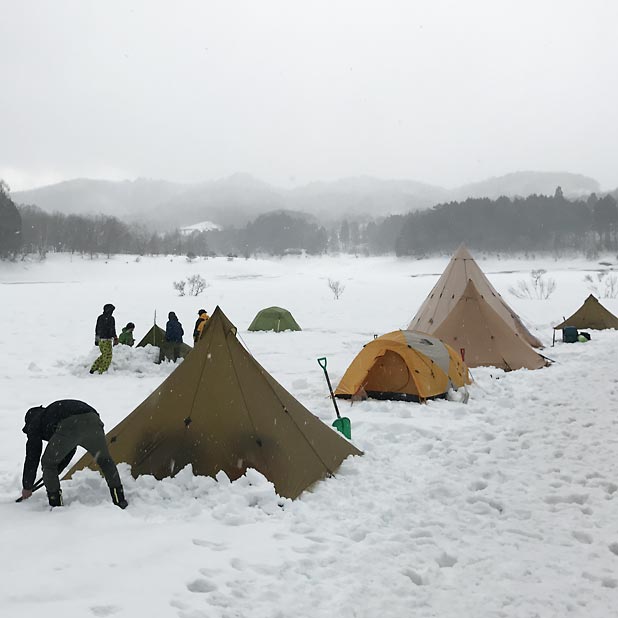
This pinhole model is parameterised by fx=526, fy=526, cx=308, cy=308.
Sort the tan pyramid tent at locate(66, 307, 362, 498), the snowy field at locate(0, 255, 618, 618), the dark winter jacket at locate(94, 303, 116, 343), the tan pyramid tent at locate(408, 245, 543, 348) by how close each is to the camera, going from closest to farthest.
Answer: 1. the snowy field at locate(0, 255, 618, 618)
2. the tan pyramid tent at locate(66, 307, 362, 498)
3. the dark winter jacket at locate(94, 303, 116, 343)
4. the tan pyramid tent at locate(408, 245, 543, 348)

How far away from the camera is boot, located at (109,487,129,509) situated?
505 cm

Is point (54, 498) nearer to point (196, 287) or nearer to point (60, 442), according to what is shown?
point (60, 442)

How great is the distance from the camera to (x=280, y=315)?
22328 millimetres

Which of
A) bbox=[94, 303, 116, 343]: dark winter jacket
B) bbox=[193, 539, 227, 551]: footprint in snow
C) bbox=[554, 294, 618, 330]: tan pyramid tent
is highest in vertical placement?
bbox=[94, 303, 116, 343]: dark winter jacket

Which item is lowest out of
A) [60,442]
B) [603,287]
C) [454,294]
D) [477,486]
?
[477,486]

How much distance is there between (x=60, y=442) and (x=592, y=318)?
21.9 m

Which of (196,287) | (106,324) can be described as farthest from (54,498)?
(196,287)

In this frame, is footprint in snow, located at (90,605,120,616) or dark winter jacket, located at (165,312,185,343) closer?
footprint in snow, located at (90,605,120,616)

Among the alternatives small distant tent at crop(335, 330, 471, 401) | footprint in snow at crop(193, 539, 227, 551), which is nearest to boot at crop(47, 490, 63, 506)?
footprint in snow at crop(193, 539, 227, 551)

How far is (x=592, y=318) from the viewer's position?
21.7m

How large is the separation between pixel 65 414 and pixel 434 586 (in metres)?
3.57

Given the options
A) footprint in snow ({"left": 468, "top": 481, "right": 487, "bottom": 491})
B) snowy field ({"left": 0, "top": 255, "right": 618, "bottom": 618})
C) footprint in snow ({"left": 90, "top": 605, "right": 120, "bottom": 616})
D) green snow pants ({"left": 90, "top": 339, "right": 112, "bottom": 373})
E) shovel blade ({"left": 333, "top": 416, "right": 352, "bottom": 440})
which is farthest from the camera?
green snow pants ({"left": 90, "top": 339, "right": 112, "bottom": 373})

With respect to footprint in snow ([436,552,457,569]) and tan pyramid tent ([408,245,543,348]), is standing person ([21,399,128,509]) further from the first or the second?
tan pyramid tent ([408,245,543,348])

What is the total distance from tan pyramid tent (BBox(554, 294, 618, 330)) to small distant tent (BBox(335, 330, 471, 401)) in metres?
13.7
